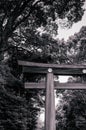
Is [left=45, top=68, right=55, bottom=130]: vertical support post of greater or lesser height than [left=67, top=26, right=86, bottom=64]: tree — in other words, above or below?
below

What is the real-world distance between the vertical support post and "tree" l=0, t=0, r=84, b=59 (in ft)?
14.7

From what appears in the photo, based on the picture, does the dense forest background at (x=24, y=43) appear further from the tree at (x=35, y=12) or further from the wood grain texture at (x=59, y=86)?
the wood grain texture at (x=59, y=86)

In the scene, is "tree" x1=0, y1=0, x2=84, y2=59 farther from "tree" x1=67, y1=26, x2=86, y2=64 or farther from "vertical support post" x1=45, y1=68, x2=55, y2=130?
"tree" x1=67, y1=26, x2=86, y2=64

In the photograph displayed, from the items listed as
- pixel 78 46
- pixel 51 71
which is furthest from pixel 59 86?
pixel 78 46

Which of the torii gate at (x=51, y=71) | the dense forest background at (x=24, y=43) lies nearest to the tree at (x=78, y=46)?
the dense forest background at (x=24, y=43)

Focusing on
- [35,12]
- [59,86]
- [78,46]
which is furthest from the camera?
[78,46]

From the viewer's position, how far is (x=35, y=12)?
41.0 feet

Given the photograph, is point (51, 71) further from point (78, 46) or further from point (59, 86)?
point (78, 46)

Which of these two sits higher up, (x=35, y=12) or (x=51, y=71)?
(x=35, y=12)

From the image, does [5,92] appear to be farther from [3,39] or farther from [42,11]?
[42,11]

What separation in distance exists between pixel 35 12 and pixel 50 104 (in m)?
A: 7.29

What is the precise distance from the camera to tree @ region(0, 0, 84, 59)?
11.1 meters

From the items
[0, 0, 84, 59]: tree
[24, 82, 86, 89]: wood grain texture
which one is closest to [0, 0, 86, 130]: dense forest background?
[0, 0, 84, 59]: tree

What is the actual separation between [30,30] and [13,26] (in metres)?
1.22
